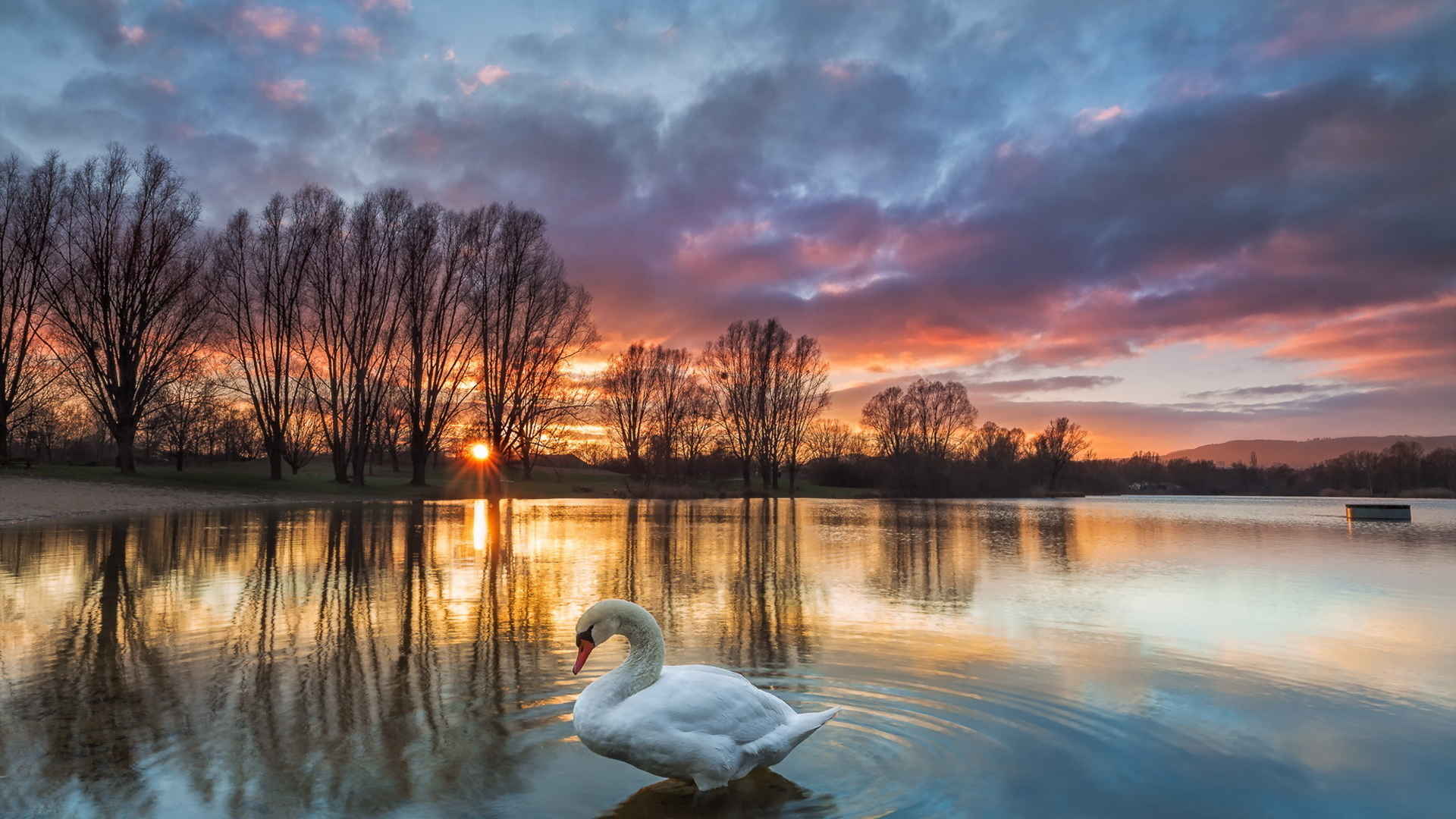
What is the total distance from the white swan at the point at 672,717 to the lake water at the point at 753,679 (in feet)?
0.81

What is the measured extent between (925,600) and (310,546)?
507 inches

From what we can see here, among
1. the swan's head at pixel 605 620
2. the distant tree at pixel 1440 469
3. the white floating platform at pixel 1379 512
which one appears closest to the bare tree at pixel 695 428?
the white floating platform at pixel 1379 512

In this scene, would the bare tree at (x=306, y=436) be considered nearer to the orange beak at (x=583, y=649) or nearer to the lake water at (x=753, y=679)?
the lake water at (x=753, y=679)

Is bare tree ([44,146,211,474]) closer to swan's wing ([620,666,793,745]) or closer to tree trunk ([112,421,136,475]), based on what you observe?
tree trunk ([112,421,136,475])

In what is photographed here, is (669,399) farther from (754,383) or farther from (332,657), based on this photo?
(332,657)

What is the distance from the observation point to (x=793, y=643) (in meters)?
8.30

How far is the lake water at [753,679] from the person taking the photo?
14.9 feet

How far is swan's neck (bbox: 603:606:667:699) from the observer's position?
4750 mm

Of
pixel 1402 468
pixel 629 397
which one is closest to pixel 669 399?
pixel 629 397

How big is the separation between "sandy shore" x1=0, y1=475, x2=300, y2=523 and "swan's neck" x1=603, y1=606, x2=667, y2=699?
25.5m

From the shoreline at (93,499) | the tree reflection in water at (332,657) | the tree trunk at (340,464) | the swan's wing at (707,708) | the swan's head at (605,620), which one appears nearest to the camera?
the swan's wing at (707,708)

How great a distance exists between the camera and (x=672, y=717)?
4492 mm

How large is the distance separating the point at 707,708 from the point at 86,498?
3333 cm

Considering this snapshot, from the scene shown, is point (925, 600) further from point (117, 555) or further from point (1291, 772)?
point (117, 555)
